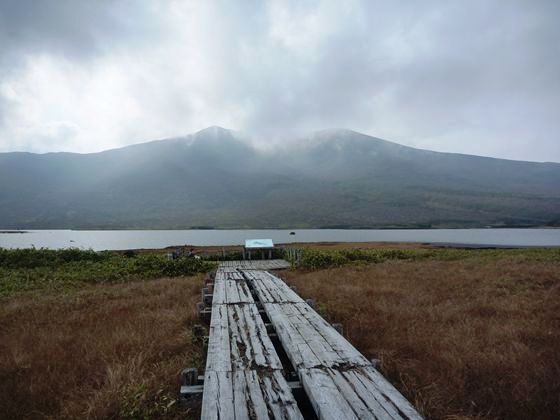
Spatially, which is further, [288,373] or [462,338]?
[462,338]

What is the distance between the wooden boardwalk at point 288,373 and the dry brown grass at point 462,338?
0.92m

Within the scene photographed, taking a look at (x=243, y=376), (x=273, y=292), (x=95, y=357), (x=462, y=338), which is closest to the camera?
(x=243, y=376)

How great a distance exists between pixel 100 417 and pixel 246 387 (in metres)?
1.92

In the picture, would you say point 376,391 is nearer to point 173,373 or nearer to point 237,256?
point 173,373

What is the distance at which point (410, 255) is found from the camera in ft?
83.3

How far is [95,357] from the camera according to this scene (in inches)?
235

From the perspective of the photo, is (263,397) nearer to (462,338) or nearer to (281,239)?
(462,338)

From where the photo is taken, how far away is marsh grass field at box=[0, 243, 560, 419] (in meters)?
4.51

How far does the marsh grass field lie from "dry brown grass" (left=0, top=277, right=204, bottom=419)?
0.02 meters

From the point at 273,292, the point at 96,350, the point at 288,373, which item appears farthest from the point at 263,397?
the point at 273,292

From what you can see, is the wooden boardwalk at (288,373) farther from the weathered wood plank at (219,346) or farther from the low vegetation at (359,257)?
the low vegetation at (359,257)

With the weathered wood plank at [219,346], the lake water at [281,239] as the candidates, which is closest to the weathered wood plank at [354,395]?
the weathered wood plank at [219,346]

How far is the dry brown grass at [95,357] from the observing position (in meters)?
4.41

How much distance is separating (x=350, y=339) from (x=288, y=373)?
2274 millimetres
